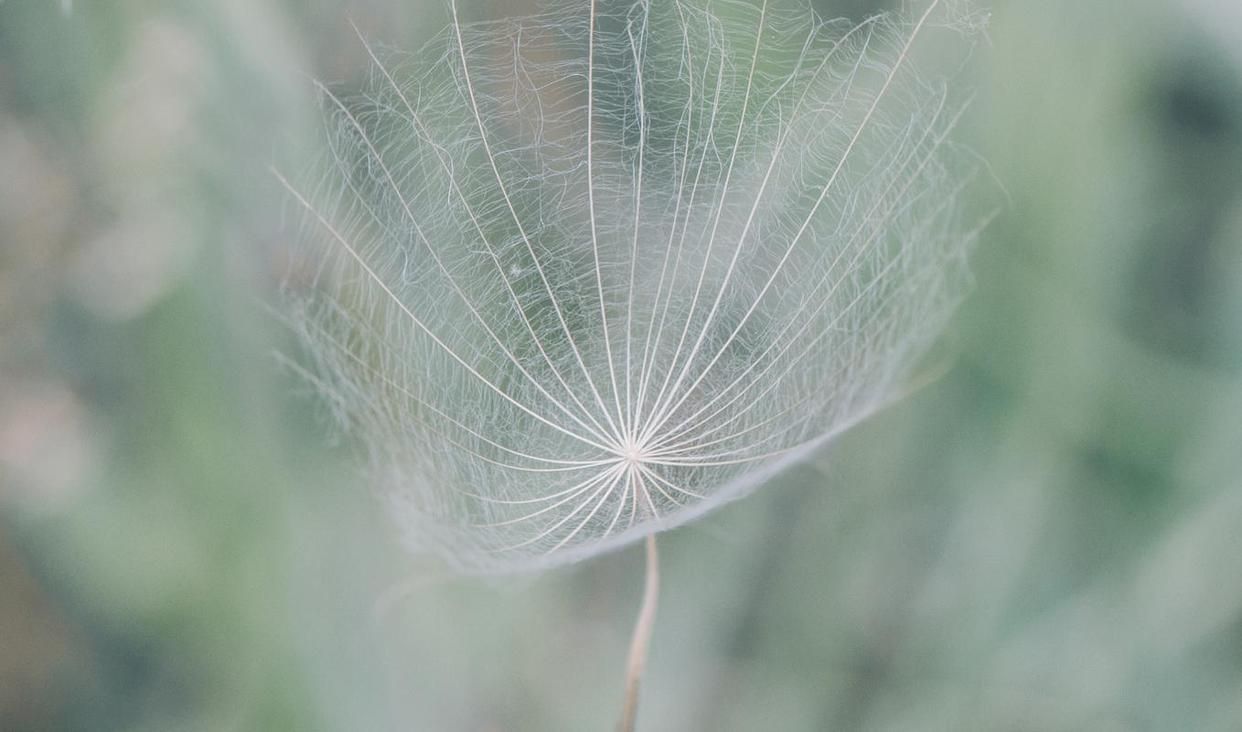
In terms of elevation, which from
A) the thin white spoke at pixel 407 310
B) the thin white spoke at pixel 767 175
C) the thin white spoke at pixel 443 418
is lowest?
the thin white spoke at pixel 443 418

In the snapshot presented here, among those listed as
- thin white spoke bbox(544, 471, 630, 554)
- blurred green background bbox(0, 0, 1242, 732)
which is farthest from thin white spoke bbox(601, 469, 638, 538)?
blurred green background bbox(0, 0, 1242, 732)

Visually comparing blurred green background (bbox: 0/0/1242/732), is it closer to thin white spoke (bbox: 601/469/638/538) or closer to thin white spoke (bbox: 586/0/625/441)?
thin white spoke (bbox: 586/0/625/441)

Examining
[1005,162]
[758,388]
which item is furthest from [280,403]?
[1005,162]

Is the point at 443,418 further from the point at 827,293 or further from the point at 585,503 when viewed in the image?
the point at 827,293

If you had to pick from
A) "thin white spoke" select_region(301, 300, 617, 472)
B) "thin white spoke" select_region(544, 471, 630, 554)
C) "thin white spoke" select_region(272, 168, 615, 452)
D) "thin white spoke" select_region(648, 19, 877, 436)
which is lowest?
"thin white spoke" select_region(544, 471, 630, 554)

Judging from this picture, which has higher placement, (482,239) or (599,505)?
(482,239)

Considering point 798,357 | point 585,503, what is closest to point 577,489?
point 585,503

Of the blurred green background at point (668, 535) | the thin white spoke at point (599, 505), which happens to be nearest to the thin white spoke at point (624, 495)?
the thin white spoke at point (599, 505)

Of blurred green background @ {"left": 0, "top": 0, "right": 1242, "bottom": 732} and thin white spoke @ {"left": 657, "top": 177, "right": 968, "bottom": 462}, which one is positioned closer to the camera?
thin white spoke @ {"left": 657, "top": 177, "right": 968, "bottom": 462}

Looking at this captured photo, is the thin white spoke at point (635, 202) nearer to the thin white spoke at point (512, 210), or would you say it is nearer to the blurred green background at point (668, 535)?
the thin white spoke at point (512, 210)
